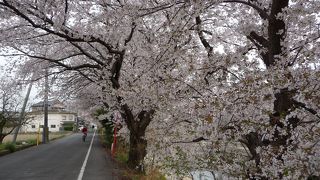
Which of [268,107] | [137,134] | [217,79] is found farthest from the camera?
[137,134]

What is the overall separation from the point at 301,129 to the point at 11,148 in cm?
2266

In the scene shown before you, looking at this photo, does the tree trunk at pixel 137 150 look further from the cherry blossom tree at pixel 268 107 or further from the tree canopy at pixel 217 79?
the cherry blossom tree at pixel 268 107

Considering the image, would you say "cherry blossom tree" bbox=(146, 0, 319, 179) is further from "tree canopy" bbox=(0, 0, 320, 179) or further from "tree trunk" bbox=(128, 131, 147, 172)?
"tree trunk" bbox=(128, 131, 147, 172)

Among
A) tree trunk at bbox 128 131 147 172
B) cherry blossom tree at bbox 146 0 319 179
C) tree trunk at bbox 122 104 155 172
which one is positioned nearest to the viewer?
cherry blossom tree at bbox 146 0 319 179

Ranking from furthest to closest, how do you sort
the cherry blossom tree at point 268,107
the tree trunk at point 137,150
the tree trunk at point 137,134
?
the tree trunk at point 137,134 < the tree trunk at point 137,150 < the cherry blossom tree at point 268,107

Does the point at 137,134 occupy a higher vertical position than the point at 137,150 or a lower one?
higher

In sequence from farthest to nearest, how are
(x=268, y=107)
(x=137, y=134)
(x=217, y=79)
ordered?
1. (x=137, y=134)
2. (x=217, y=79)
3. (x=268, y=107)

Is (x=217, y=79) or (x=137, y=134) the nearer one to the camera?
(x=217, y=79)

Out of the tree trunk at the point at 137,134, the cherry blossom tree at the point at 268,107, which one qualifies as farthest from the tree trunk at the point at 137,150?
the cherry blossom tree at the point at 268,107

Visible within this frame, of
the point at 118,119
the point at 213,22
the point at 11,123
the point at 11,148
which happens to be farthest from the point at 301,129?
the point at 11,123

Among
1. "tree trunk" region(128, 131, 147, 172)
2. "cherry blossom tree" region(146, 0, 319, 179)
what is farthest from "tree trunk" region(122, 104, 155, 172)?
"cherry blossom tree" region(146, 0, 319, 179)

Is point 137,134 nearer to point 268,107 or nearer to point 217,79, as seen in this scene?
point 217,79

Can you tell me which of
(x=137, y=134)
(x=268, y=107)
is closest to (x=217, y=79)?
(x=268, y=107)

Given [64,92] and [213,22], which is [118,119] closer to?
[64,92]
